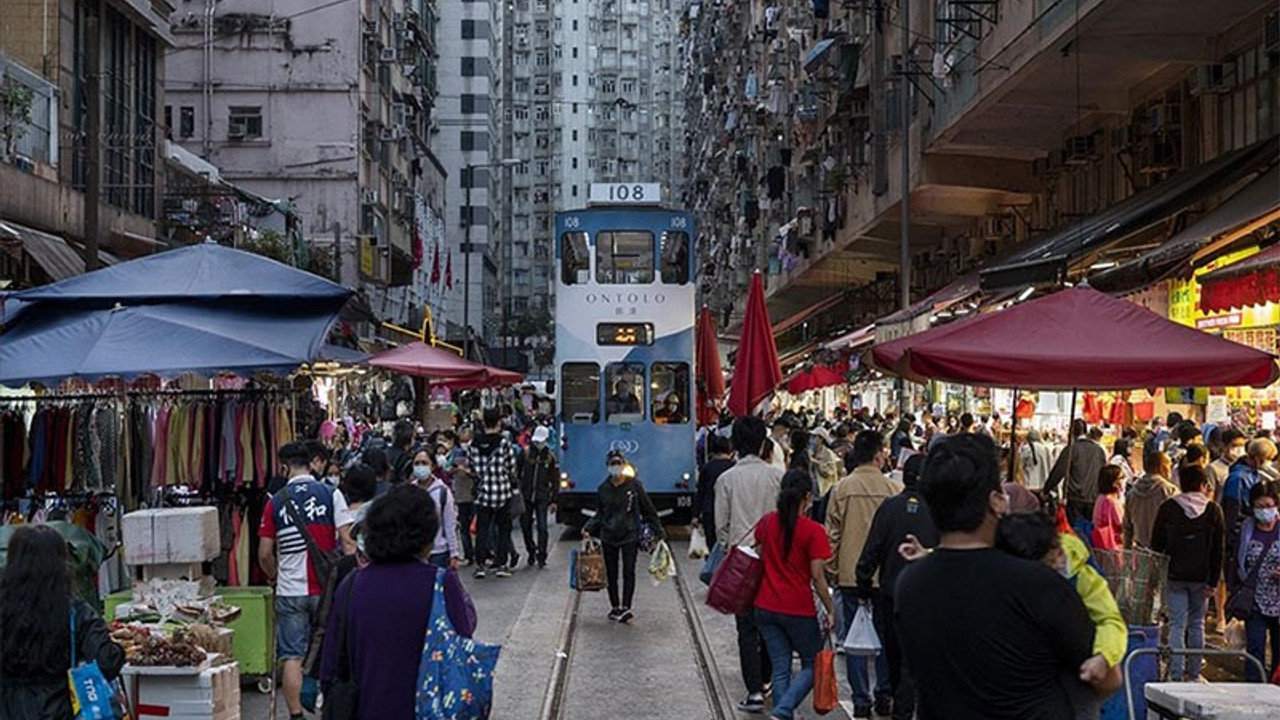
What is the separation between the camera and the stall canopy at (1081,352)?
8273 millimetres

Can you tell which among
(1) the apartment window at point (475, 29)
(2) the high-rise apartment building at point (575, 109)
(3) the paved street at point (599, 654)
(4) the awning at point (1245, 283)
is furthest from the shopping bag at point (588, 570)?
(2) the high-rise apartment building at point (575, 109)

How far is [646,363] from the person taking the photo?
2053 cm

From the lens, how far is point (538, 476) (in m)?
18.1

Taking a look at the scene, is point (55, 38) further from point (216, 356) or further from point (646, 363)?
point (216, 356)

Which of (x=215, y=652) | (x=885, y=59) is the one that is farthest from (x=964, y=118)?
(x=215, y=652)

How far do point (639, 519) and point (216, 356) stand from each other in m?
5.14

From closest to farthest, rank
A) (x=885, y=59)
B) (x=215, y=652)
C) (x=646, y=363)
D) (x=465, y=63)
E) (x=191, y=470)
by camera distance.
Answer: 1. (x=215, y=652)
2. (x=191, y=470)
3. (x=646, y=363)
4. (x=885, y=59)
5. (x=465, y=63)

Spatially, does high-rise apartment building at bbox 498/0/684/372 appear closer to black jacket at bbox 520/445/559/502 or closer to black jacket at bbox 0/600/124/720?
black jacket at bbox 520/445/559/502

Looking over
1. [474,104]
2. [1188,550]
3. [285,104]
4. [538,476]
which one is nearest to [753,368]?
[538,476]

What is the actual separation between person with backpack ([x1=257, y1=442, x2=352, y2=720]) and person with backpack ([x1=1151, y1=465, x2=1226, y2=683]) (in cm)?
526

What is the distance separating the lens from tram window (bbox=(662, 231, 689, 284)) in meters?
20.2

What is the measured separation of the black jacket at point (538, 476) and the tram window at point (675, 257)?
10.5ft

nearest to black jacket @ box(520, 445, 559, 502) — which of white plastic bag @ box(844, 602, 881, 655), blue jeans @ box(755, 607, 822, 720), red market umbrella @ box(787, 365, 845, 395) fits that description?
blue jeans @ box(755, 607, 822, 720)

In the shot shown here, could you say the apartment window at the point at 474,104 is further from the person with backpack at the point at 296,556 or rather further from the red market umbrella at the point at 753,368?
the person with backpack at the point at 296,556
